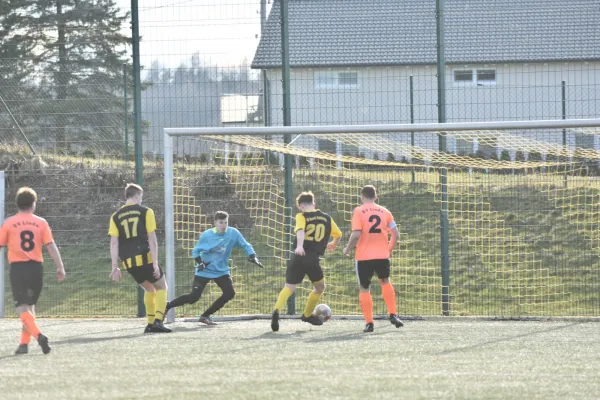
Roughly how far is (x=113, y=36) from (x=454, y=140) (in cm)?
651

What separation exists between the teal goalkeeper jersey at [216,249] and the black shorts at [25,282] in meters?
2.77

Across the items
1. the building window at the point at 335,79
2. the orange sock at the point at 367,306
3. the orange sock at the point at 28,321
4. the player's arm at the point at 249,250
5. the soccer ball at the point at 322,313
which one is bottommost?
the soccer ball at the point at 322,313

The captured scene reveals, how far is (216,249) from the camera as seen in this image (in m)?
11.7

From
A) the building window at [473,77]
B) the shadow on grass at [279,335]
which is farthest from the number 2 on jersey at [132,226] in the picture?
the building window at [473,77]

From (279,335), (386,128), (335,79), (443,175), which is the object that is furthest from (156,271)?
(335,79)

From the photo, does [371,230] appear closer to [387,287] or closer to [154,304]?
[387,287]

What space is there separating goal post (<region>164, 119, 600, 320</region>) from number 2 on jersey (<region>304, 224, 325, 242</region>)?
4.90ft

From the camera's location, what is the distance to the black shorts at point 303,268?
11.0 m

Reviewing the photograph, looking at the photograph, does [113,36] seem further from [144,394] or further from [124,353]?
[144,394]

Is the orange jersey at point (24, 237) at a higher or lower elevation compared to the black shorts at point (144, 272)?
higher

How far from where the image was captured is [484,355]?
8633mm

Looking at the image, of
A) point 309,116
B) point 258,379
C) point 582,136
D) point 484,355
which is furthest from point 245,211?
point 258,379

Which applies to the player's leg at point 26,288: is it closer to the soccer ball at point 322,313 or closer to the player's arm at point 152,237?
the player's arm at point 152,237

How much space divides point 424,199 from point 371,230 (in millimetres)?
4899
